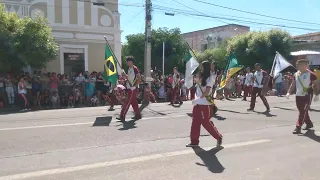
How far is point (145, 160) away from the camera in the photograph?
19.0 feet

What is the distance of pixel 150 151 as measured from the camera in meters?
6.44

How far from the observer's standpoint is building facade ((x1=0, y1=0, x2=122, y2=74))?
2295 centimetres

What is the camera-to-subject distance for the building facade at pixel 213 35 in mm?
61031

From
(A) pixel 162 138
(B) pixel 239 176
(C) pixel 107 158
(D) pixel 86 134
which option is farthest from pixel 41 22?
(B) pixel 239 176

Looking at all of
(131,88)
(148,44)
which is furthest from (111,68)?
(148,44)

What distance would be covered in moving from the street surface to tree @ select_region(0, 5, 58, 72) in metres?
6.90

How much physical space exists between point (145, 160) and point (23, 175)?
191cm

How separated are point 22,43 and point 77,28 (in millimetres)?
8112

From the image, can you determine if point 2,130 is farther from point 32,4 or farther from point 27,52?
point 32,4

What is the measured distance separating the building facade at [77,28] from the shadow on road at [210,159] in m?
18.5

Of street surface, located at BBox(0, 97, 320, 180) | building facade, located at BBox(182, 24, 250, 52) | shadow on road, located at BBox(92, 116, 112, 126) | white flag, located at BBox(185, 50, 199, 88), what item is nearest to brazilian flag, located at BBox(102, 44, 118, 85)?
shadow on road, located at BBox(92, 116, 112, 126)

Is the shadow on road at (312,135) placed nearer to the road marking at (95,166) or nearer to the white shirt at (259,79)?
the road marking at (95,166)

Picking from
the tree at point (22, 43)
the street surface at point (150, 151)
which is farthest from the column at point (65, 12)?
the street surface at point (150, 151)

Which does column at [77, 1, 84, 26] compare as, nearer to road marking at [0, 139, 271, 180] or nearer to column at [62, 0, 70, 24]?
column at [62, 0, 70, 24]
